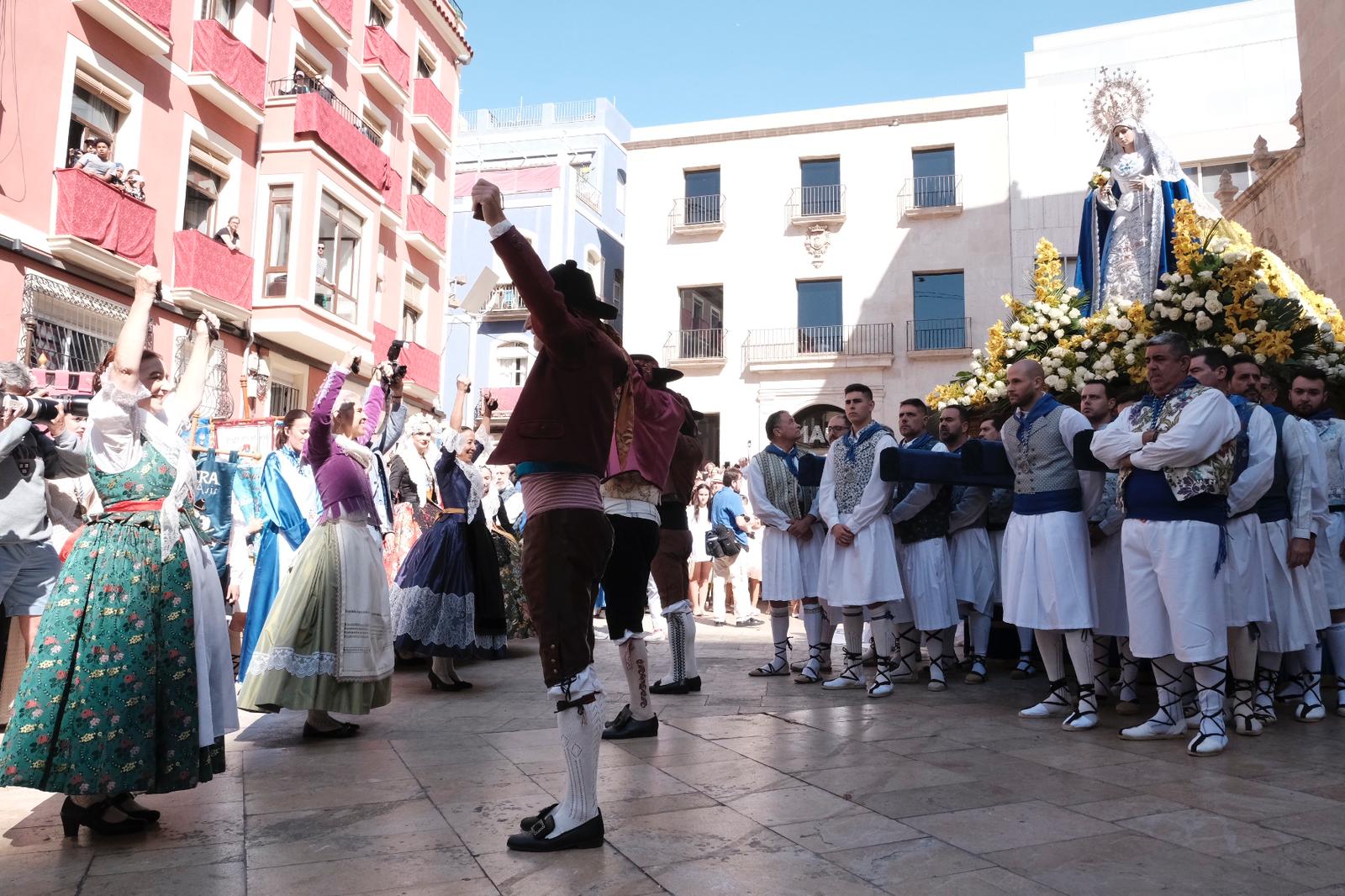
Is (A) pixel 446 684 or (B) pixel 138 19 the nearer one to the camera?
(A) pixel 446 684

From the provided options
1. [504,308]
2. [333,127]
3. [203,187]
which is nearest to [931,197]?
[504,308]

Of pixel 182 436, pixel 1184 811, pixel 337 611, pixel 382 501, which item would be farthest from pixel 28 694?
pixel 1184 811

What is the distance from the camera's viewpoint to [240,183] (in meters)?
18.0

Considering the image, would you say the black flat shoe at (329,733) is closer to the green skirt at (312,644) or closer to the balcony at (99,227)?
the green skirt at (312,644)

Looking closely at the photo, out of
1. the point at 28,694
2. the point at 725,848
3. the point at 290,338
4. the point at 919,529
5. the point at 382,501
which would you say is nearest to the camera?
the point at 725,848

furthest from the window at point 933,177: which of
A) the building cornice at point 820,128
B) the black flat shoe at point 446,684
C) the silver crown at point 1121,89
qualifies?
the black flat shoe at point 446,684

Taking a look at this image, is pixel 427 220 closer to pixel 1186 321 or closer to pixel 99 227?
pixel 99 227

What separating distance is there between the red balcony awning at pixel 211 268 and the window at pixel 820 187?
15177mm

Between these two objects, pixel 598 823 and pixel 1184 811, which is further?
pixel 1184 811

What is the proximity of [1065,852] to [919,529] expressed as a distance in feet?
14.0

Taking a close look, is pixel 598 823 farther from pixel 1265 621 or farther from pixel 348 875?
pixel 1265 621

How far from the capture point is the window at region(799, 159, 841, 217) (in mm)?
27016

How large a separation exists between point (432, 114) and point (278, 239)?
7.56 m

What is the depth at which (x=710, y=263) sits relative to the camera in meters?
27.7
